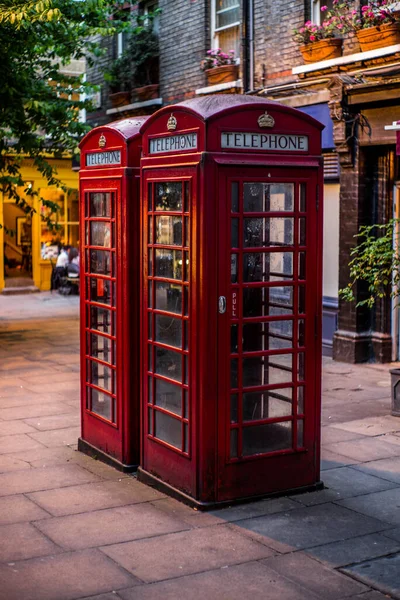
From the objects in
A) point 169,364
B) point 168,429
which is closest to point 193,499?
point 168,429

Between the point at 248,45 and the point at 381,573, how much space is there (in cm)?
1182

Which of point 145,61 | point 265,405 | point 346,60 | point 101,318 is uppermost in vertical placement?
point 145,61

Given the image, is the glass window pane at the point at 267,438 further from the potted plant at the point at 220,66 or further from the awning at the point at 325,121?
the potted plant at the point at 220,66

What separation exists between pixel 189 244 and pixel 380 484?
2489 mm

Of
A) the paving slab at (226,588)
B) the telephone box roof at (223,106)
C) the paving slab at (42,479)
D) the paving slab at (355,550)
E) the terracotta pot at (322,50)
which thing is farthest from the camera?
the terracotta pot at (322,50)

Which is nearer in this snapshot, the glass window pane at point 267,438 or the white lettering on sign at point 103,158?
the glass window pane at point 267,438

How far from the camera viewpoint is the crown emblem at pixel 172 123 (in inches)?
239

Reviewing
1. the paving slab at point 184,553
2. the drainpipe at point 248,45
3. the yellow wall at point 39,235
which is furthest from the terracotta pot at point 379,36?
the yellow wall at point 39,235

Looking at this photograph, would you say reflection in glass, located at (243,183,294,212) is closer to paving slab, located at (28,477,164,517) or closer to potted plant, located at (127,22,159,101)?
paving slab, located at (28,477,164,517)

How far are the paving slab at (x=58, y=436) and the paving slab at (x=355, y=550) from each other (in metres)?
3.38

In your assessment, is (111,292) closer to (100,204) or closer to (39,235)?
(100,204)

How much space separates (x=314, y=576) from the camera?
4.91m

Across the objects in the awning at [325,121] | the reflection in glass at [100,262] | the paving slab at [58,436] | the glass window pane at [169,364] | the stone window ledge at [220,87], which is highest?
the stone window ledge at [220,87]

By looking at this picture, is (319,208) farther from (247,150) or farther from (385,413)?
(385,413)
